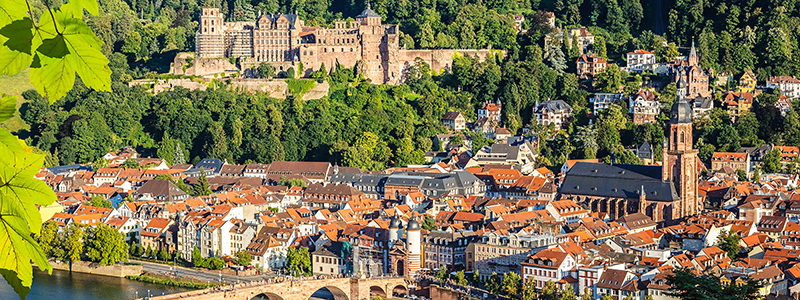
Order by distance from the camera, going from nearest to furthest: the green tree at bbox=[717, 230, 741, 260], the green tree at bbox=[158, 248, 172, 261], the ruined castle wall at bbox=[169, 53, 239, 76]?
1. the green tree at bbox=[717, 230, 741, 260]
2. the green tree at bbox=[158, 248, 172, 261]
3. the ruined castle wall at bbox=[169, 53, 239, 76]

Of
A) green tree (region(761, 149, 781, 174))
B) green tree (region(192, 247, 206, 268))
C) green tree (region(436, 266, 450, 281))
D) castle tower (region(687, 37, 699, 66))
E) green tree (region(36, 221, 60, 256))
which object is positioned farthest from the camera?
castle tower (region(687, 37, 699, 66))

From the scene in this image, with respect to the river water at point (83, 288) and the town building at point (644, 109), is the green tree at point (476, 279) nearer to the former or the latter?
the river water at point (83, 288)

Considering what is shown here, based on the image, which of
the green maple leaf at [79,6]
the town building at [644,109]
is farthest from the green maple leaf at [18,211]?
the town building at [644,109]

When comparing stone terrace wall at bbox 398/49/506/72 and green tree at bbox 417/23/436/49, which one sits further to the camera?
green tree at bbox 417/23/436/49

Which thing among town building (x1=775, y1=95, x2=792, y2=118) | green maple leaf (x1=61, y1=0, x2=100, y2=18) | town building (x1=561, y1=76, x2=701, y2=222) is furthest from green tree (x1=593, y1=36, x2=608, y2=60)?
green maple leaf (x1=61, y1=0, x2=100, y2=18)

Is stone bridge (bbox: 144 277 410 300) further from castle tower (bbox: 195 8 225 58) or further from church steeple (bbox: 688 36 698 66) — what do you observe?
church steeple (bbox: 688 36 698 66)

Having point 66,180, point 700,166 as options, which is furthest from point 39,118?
point 700,166

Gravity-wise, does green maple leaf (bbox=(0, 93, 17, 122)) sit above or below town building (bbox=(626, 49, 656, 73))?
below
